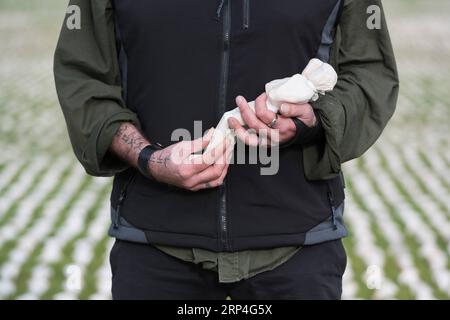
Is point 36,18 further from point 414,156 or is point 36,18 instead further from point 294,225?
point 294,225

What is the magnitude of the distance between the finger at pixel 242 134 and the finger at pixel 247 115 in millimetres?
27

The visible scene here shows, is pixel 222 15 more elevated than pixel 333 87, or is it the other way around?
pixel 222 15

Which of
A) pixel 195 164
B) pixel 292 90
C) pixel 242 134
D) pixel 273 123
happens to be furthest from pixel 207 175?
pixel 292 90

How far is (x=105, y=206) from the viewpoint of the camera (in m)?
7.74

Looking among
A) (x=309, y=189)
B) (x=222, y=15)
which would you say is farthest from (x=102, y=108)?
(x=309, y=189)

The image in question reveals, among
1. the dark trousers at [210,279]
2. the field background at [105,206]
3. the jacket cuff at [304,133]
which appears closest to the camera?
the jacket cuff at [304,133]

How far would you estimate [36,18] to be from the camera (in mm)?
20203

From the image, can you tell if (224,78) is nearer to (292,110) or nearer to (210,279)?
(292,110)

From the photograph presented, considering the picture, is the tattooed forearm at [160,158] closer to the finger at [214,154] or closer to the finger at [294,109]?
the finger at [214,154]

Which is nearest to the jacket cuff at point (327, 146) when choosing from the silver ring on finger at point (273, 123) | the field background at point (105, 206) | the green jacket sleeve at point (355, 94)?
the green jacket sleeve at point (355, 94)

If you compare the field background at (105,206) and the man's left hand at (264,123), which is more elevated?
the man's left hand at (264,123)

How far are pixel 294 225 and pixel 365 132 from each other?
409mm

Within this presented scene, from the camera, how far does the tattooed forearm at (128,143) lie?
122 inches

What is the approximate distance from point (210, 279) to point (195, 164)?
48cm
